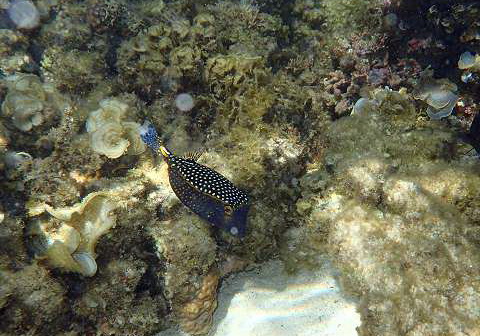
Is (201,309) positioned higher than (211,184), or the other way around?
A: (211,184)

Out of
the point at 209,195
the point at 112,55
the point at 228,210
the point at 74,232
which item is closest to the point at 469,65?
the point at 228,210

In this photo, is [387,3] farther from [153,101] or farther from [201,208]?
[201,208]

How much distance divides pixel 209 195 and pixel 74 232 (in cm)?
159

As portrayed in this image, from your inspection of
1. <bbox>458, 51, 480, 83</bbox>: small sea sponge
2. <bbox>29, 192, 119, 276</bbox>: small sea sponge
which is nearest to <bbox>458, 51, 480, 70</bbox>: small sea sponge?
<bbox>458, 51, 480, 83</bbox>: small sea sponge

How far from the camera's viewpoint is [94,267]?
409 centimetres

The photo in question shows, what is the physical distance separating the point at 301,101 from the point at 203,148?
1.73 m

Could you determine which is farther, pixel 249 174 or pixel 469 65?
pixel 469 65

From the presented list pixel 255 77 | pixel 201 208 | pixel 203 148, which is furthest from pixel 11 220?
pixel 255 77

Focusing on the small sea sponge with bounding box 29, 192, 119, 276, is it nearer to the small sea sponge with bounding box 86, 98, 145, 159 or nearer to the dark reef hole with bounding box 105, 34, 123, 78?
the small sea sponge with bounding box 86, 98, 145, 159

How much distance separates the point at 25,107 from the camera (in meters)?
5.55

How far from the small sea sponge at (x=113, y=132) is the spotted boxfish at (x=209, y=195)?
835 mm

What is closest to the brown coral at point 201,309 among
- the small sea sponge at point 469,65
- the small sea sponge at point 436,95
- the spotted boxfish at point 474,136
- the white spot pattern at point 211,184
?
the white spot pattern at point 211,184

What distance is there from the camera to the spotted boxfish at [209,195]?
4.11 metres

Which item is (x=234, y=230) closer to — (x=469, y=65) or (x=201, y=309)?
(x=201, y=309)
